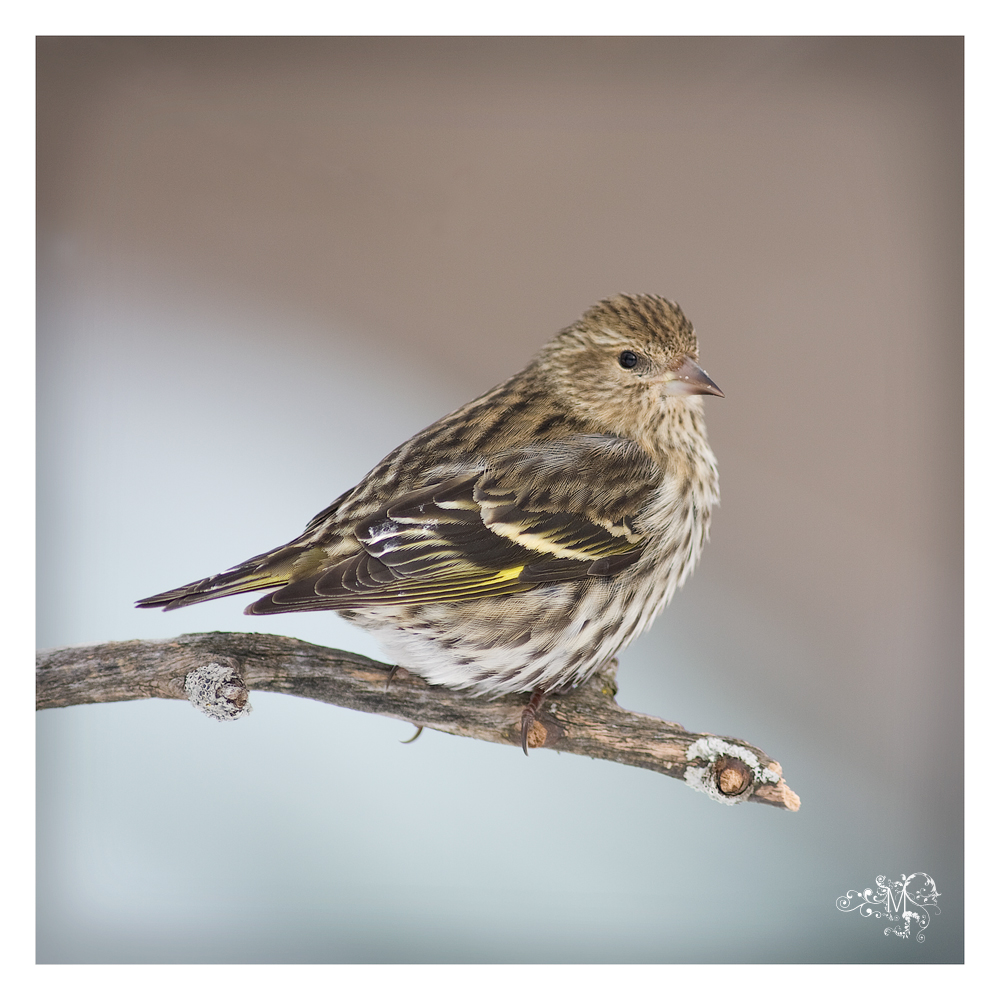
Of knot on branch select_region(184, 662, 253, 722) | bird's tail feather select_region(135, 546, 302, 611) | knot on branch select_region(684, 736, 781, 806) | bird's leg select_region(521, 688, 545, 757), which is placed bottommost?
knot on branch select_region(684, 736, 781, 806)

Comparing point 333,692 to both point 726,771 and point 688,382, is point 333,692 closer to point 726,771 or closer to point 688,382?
point 726,771

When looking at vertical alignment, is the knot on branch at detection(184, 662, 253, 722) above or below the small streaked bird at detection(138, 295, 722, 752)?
below

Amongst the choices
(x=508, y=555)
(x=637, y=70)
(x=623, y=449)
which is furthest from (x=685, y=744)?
(x=637, y=70)

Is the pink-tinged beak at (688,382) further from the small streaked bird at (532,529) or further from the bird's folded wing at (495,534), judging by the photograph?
the bird's folded wing at (495,534)

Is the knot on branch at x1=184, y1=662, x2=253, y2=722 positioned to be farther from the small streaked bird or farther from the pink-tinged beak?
the pink-tinged beak

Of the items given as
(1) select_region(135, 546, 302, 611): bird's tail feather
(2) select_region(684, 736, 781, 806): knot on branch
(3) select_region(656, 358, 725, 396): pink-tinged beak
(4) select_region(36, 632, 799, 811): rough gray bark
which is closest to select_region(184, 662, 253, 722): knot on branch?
(4) select_region(36, 632, 799, 811): rough gray bark

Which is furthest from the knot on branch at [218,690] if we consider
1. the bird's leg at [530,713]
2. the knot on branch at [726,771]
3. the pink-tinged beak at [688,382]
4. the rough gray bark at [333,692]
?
the pink-tinged beak at [688,382]

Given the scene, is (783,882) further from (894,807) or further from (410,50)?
(410,50)

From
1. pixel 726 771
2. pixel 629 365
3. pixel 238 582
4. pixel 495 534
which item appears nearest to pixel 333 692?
pixel 238 582
